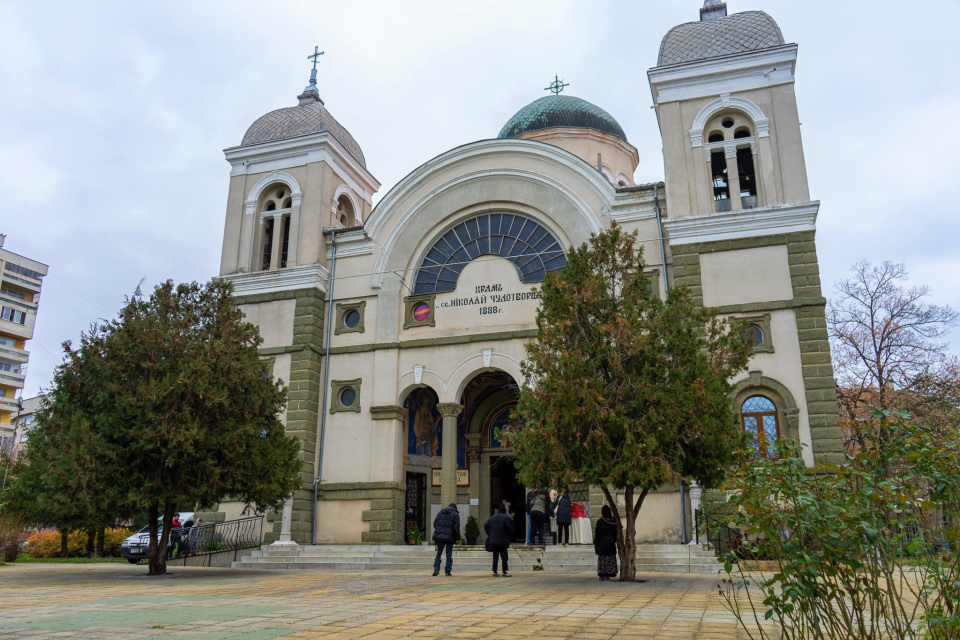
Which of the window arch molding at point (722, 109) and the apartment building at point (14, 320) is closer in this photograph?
the window arch molding at point (722, 109)

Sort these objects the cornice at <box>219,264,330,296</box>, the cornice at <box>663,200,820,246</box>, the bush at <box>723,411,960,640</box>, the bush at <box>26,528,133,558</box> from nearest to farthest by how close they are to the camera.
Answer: the bush at <box>723,411,960,640</box> < the cornice at <box>663,200,820,246</box> < the cornice at <box>219,264,330,296</box> < the bush at <box>26,528,133,558</box>

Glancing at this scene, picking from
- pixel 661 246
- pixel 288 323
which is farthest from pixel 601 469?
pixel 288 323

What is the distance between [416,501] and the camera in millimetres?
21844

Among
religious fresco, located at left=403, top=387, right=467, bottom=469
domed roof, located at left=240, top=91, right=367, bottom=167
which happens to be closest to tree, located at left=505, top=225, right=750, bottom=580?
religious fresco, located at left=403, top=387, right=467, bottom=469

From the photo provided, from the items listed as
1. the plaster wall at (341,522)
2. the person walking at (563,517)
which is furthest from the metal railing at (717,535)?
the plaster wall at (341,522)

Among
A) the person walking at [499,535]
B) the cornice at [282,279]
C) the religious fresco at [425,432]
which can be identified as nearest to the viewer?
the person walking at [499,535]

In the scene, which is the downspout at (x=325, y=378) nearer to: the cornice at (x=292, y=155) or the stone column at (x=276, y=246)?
the stone column at (x=276, y=246)

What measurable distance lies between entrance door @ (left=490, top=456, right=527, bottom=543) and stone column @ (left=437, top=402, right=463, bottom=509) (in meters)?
3.34

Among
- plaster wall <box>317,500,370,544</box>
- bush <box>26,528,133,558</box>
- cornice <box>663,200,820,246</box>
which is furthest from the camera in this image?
bush <box>26,528,133,558</box>

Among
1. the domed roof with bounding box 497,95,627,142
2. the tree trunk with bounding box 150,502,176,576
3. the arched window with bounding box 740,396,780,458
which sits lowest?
the tree trunk with bounding box 150,502,176,576

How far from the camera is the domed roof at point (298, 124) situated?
940 inches

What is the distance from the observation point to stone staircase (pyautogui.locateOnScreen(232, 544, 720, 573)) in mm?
15141

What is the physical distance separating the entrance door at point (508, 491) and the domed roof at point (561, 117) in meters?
12.6

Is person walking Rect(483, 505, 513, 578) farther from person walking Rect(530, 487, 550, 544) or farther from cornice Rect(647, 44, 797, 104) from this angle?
cornice Rect(647, 44, 797, 104)
